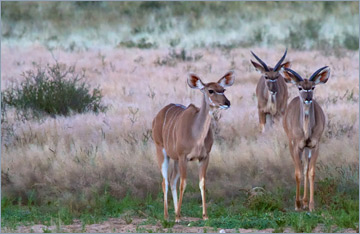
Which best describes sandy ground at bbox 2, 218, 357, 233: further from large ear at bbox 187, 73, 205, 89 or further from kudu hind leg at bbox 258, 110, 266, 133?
kudu hind leg at bbox 258, 110, 266, 133

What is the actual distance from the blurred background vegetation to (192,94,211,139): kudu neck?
811 inches

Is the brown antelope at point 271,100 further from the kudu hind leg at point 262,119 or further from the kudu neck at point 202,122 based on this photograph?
the kudu neck at point 202,122

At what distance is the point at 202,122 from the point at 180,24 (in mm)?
26437

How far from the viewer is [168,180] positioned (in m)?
10.0

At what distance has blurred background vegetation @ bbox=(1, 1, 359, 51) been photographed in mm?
31797

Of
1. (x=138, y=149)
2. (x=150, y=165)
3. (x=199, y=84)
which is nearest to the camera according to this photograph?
(x=199, y=84)

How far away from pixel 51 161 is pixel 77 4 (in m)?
26.0

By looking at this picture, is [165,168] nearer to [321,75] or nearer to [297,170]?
[297,170]

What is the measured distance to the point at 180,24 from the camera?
3575cm

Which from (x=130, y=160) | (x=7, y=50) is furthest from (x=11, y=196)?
(x=7, y=50)

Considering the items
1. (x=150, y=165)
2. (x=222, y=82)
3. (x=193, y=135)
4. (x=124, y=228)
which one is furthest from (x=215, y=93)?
(x=150, y=165)

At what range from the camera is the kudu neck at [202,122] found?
9531 mm

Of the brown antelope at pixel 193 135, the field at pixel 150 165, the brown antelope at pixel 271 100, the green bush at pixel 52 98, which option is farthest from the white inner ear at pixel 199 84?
the green bush at pixel 52 98

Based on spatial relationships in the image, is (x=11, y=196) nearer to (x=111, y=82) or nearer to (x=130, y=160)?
(x=130, y=160)
